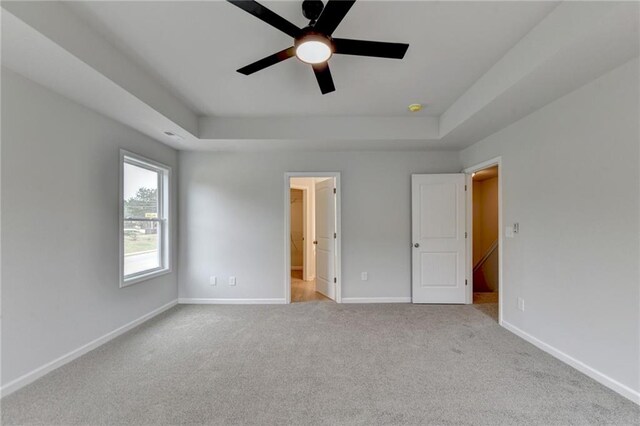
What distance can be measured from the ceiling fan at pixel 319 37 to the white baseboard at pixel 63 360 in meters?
2.81

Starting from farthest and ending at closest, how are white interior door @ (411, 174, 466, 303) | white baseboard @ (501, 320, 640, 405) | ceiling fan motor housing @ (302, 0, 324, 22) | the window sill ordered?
white interior door @ (411, 174, 466, 303)
the window sill
white baseboard @ (501, 320, 640, 405)
ceiling fan motor housing @ (302, 0, 324, 22)

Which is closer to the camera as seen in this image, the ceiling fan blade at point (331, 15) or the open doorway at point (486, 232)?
the ceiling fan blade at point (331, 15)

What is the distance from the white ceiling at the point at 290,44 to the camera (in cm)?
181

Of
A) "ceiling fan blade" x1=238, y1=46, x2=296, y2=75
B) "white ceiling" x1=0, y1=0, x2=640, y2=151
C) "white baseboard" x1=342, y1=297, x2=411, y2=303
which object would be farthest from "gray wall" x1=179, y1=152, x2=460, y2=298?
"ceiling fan blade" x1=238, y1=46, x2=296, y2=75

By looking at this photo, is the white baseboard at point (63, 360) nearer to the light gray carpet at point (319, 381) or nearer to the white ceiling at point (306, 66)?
the light gray carpet at point (319, 381)

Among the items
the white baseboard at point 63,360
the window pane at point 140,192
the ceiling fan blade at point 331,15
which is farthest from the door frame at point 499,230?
the window pane at point 140,192

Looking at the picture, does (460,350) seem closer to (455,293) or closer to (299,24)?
(455,293)

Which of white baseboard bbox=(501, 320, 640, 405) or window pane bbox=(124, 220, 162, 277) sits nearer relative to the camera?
white baseboard bbox=(501, 320, 640, 405)

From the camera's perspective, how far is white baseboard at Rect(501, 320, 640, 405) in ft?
6.37

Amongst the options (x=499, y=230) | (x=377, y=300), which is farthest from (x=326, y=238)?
(x=499, y=230)

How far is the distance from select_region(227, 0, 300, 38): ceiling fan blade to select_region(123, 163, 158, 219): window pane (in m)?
2.64

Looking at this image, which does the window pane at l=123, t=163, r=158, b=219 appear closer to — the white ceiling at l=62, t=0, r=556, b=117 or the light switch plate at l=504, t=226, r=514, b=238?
the white ceiling at l=62, t=0, r=556, b=117

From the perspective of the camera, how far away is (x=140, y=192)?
357cm

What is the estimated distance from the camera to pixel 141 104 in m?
2.61
